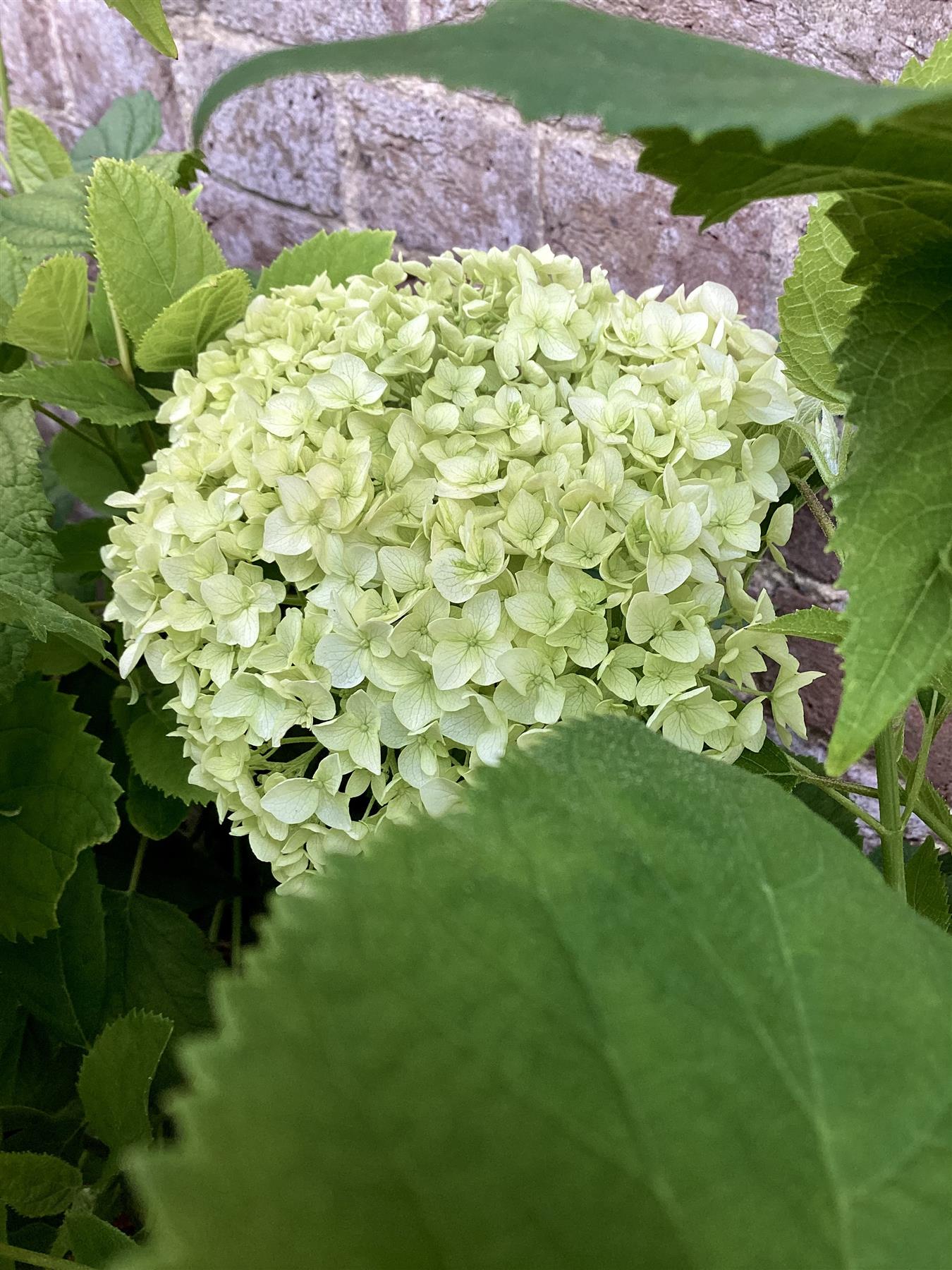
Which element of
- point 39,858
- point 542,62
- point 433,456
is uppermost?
point 542,62

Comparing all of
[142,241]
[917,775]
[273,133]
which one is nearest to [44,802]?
[142,241]

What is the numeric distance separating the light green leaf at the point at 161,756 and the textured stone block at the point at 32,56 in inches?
34.0

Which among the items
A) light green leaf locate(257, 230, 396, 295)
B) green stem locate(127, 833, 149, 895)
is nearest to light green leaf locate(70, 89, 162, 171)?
light green leaf locate(257, 230, 396, 295)

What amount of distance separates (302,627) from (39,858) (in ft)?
0.66

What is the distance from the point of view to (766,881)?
17 centimetres

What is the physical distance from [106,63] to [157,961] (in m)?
0.89

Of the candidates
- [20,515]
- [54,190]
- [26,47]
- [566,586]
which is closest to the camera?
[566,586]

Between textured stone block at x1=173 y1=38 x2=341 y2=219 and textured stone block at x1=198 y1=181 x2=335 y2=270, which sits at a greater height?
textured stone block at x1=173 y1=38 x2=341 y2=219

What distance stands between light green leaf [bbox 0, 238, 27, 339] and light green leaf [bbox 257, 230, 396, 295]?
13 centimetres

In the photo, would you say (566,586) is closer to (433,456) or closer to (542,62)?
(433,456)

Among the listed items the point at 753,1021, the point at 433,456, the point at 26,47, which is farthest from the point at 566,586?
the point at 26,47

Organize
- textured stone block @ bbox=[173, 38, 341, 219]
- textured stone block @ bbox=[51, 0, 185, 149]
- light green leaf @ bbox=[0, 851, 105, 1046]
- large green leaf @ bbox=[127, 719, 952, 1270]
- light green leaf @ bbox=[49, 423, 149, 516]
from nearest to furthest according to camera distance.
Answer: large green leaf @ bbox=[127, 719, 952, 1270], light green leaf @ bbox=[0, 851, 105, 1046], light green leaf @ bbox=[49, 423, 149, 516], textured stone block @ bbox=[173, 38, 341, 219], textured stone block @ bbox=[51, 0, 185, 149]

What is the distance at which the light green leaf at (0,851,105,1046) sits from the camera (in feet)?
1.58

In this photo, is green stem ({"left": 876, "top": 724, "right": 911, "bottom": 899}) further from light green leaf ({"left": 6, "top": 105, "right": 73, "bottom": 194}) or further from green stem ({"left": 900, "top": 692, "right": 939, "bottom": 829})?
light green leaf ({"left": 6, "top": 105, "right": 73, "bottom": 194})
